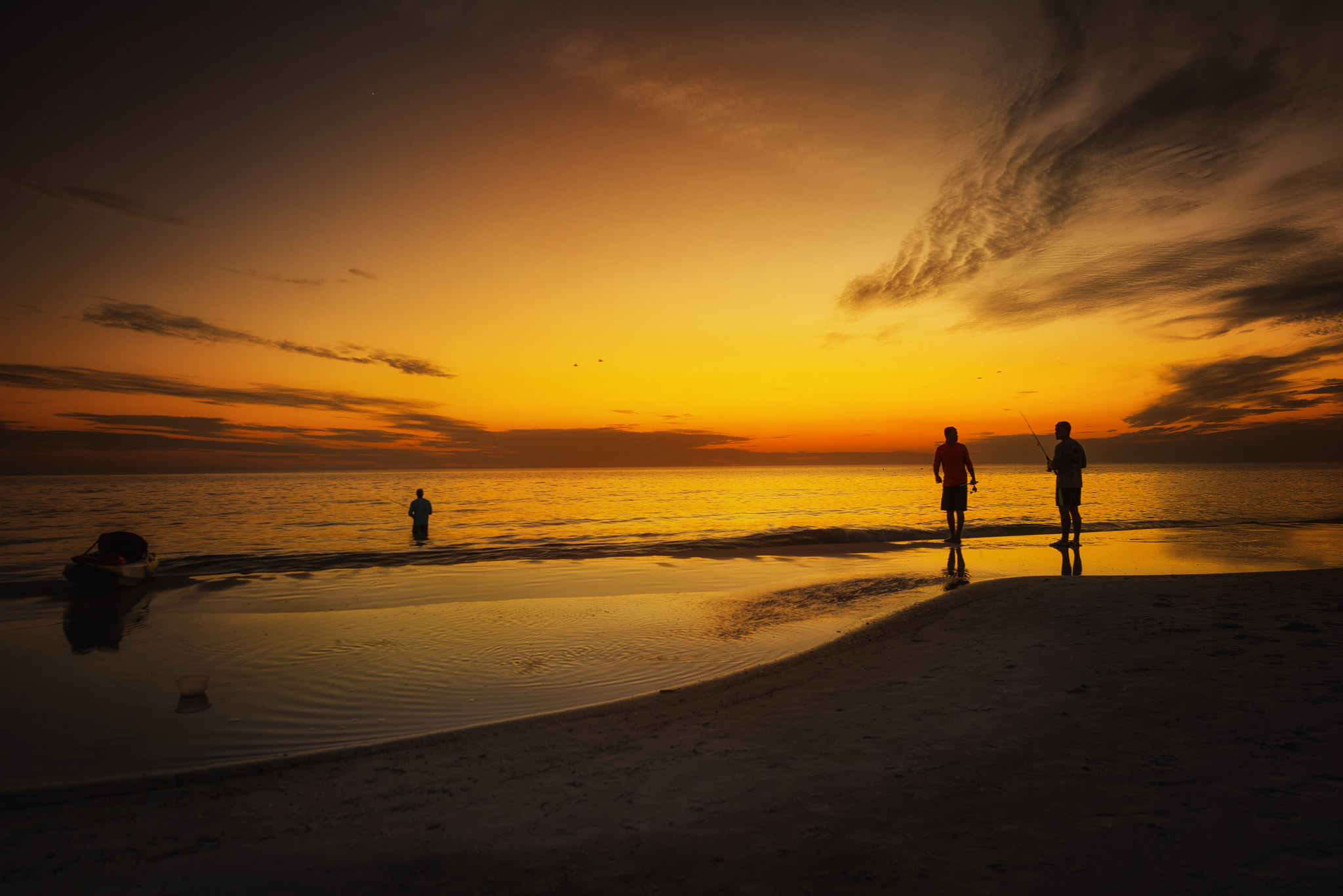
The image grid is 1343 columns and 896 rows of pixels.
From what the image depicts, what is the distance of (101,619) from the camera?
460 inches

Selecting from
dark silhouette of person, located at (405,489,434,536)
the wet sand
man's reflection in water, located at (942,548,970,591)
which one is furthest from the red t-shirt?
dark silhouette of person, located at (405,489,434,536)

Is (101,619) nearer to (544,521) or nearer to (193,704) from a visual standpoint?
(193,704)

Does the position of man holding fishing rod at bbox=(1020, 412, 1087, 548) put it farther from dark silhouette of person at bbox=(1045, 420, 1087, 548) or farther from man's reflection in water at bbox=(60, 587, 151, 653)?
man's reflection in water at bbox=(60, 587, 151, 653)

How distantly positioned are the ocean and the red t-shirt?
2.11 m

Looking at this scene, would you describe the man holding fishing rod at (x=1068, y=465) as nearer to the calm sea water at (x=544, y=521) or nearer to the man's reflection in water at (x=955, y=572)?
the man's reflection in water at (x=955, y=572)

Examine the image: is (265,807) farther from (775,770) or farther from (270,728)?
(775,770)

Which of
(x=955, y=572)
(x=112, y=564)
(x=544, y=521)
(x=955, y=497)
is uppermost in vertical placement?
(x=955, y=497)

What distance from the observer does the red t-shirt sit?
15734mm

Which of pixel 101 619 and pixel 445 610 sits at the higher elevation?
pixel 445 610

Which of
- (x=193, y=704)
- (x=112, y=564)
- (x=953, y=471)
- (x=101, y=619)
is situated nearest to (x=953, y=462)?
(x=953, y=471)

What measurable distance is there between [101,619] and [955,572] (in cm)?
1756

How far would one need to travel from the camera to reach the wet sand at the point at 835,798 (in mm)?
2896

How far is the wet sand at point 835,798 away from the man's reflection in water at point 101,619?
24.1 feet

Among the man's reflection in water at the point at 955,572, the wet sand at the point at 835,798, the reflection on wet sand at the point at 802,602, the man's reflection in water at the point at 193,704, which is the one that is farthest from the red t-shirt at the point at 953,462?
the man's reflection in water at the point at 193,704
